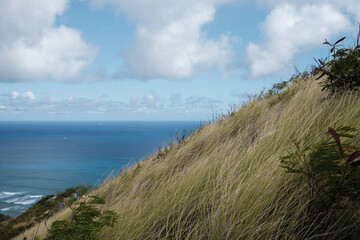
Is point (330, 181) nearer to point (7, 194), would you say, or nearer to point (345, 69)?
point (345, 69)

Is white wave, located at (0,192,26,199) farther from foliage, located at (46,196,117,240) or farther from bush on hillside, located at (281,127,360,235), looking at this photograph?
bush on hillside, located at (281,127,360,235)

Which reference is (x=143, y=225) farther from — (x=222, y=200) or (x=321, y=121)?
(x=321, y=121)

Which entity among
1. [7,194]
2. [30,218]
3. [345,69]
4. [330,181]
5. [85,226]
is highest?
[345,69]

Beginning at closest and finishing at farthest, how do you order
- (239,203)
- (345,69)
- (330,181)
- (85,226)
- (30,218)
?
(330,181), (239,203), (85,226), (345,69), (30,218)

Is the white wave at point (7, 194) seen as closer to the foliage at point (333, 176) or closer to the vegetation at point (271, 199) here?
the vegetation at point (271, 199)

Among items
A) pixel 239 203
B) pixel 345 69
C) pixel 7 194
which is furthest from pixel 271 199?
pixel 7 194

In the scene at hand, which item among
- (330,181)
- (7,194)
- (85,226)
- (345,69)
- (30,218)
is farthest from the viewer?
(7,194)

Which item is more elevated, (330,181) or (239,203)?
(330,181)

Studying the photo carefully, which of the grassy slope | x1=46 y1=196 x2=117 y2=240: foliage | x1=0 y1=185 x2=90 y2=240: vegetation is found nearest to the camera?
→ the grassy slope

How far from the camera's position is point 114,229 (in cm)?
267

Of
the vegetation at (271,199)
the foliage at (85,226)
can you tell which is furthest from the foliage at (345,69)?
the foliage at (85,226)

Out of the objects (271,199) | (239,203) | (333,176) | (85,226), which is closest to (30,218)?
(85,226)

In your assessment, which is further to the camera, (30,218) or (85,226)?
(30,218)

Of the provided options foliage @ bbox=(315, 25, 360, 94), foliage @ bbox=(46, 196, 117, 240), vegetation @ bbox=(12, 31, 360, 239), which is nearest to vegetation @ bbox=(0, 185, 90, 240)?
foliage @ bbox=(46, 196, 117, 240)
